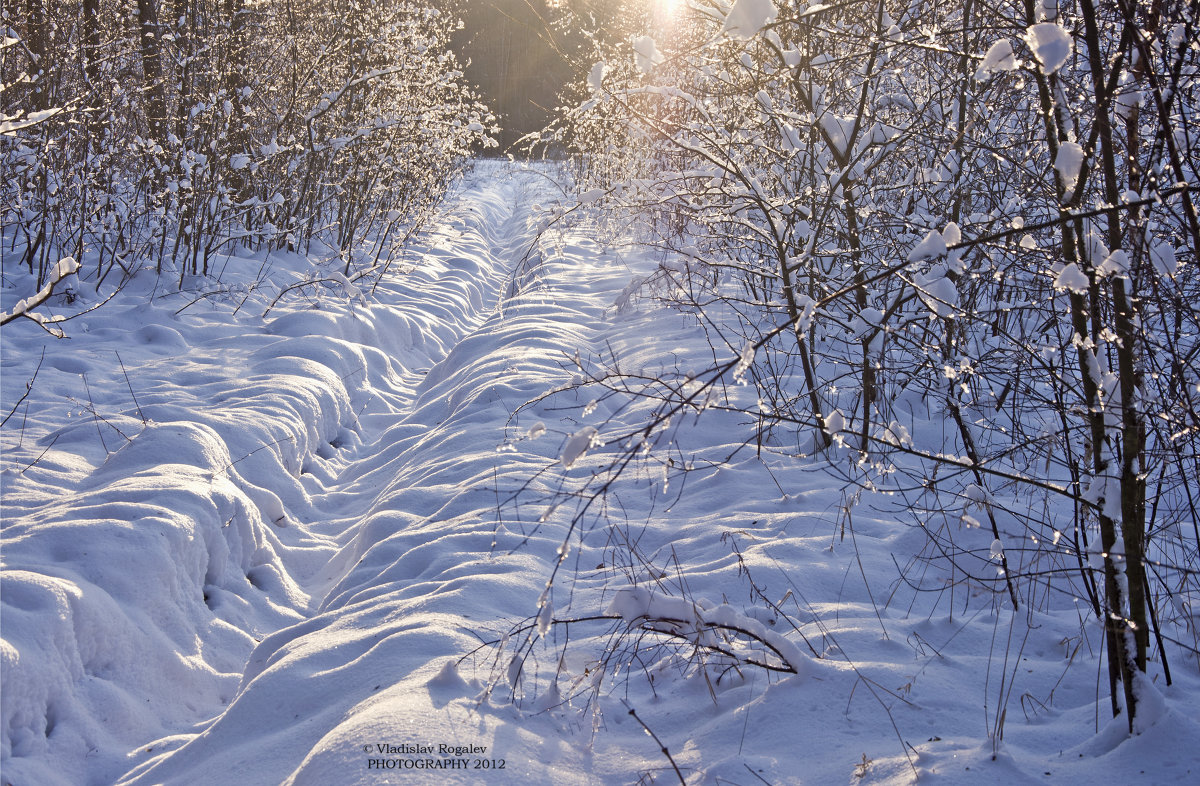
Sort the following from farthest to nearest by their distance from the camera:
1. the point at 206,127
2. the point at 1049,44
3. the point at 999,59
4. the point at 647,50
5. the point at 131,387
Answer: the point at 206,127, the point at 131,387, the point at 647,50, the point at 999,59, the point at 1049,44

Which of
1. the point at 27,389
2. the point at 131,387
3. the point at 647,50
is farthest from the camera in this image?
the point at 131,387

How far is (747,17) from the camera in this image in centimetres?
134

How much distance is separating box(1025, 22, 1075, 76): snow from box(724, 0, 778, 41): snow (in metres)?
0.41

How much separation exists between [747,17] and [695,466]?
274cm

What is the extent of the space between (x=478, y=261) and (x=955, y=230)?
10.8 metres

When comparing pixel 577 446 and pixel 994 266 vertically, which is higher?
pixel 994 266

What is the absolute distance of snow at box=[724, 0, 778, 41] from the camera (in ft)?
4.36

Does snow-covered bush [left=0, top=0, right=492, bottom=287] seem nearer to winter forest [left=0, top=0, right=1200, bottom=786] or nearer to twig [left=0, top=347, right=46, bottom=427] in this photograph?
winter forest [left=0, top=0, right=1200, bottom=786]

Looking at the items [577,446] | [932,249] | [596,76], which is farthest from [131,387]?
[932,249]

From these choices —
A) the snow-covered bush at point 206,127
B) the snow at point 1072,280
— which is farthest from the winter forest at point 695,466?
the snow-covered bush at point 206,127

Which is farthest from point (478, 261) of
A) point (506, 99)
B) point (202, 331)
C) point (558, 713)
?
point (506, 99)

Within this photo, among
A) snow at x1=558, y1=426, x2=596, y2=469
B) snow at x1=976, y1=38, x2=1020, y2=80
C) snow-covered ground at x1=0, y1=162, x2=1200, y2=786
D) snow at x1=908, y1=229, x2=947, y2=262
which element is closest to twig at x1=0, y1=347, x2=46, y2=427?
snow-covered ground at x1=0, y1=162, x2=1200, y2=786

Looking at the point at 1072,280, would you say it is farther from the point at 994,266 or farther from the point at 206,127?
the point at 206,127

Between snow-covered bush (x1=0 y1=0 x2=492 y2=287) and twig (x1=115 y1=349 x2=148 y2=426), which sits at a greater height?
snow-covered bush (x1=0 y1=0 x2=492 y2=287)
